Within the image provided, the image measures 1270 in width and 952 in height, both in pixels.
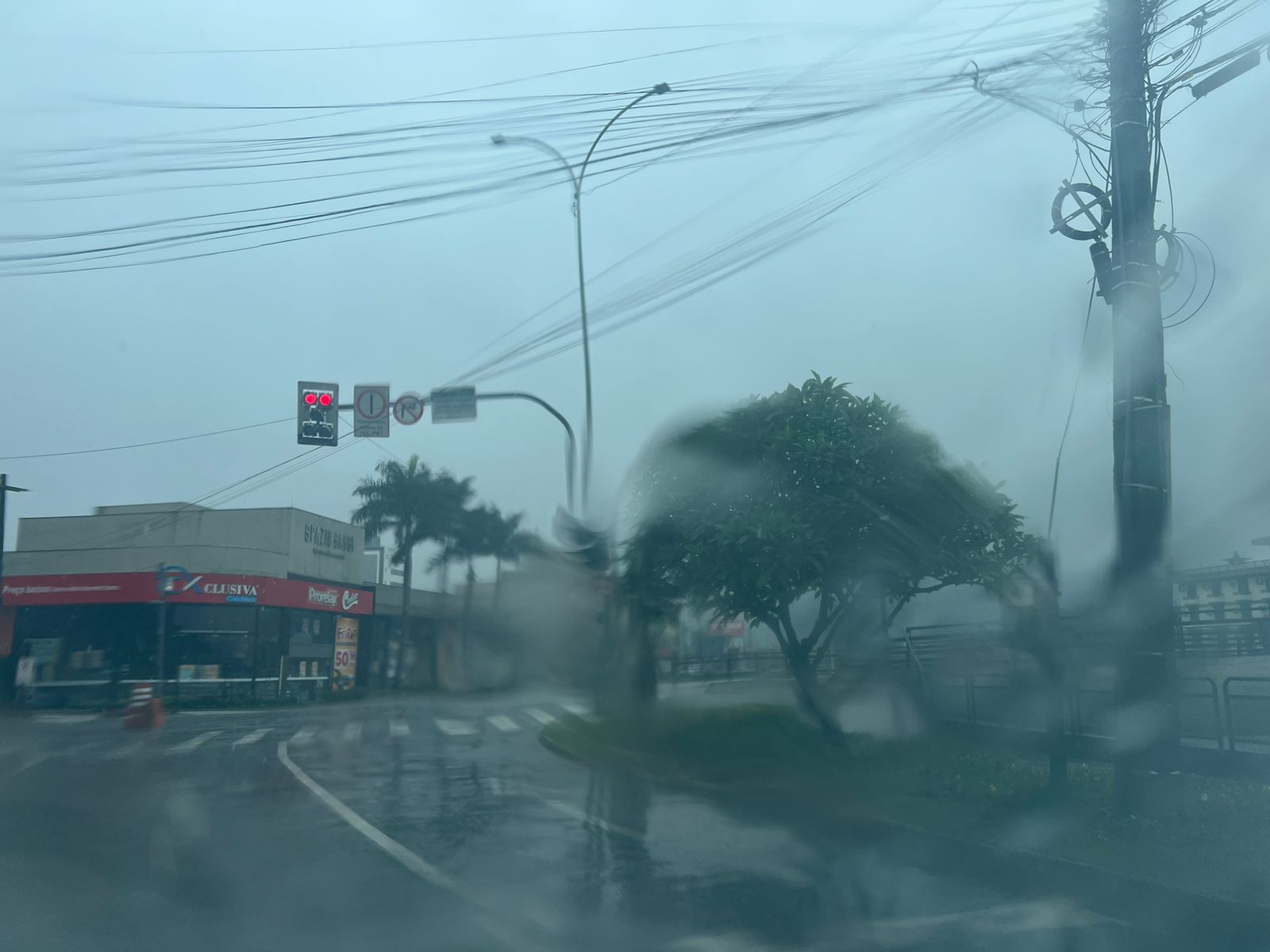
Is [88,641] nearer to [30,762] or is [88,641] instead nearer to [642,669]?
[30,762]

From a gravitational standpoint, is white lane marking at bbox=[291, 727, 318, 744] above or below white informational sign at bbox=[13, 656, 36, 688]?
below

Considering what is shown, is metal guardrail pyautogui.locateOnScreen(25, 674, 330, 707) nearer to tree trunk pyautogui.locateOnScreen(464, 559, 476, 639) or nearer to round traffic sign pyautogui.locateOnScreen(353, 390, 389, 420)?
tree trunk pyautogui.locateOnScreen(464, 559, 476, 639)

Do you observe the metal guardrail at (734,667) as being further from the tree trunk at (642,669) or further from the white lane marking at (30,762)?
the white lane marking at (30,762)

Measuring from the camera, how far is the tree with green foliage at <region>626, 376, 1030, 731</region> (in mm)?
13859

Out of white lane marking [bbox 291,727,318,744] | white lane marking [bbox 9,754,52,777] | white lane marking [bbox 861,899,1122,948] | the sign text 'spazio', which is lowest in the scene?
white lane marking [bbox 861,899,1122,948]

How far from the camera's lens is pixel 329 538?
140ft

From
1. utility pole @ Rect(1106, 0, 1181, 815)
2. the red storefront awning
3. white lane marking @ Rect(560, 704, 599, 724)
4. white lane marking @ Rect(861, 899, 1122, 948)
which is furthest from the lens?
the red storefront awning

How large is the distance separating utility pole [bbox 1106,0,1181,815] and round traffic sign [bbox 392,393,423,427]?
10235 millimetres

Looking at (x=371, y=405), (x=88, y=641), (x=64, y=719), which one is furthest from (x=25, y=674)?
(x=371, y=405)

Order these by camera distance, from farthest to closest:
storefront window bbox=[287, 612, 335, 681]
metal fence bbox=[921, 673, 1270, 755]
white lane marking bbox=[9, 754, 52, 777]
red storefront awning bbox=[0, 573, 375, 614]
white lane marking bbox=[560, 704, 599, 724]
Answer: storefront window bbox=[287, 612, 335, 681] < red storefront awning bbox=[0, 573, 375, 614] < white lane marking bbox=[560, 704, 599, 724] < white lane marking bbox=[9, 754, 52, 777] < metal fence bbox=[921, 673, 1270, 755]

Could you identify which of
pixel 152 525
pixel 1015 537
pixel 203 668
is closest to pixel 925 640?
pixel 1015 537

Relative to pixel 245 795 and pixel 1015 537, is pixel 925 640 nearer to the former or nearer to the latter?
pixel 1015 537

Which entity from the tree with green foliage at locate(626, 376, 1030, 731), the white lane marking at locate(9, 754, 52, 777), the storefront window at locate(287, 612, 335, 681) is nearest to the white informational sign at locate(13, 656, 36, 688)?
the storefront window at locate(287, 612, 335, 681)

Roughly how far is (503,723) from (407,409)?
9109 millimetres
